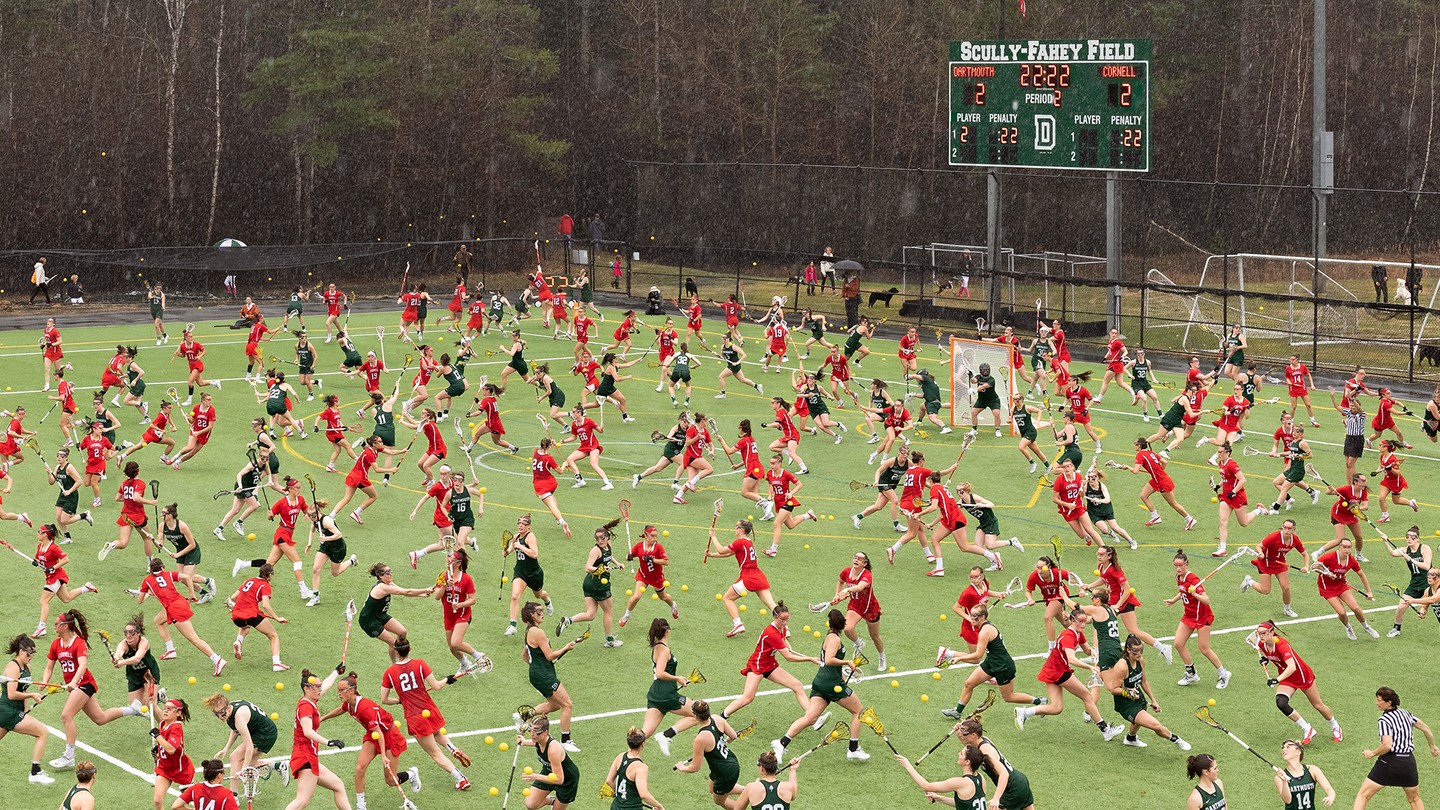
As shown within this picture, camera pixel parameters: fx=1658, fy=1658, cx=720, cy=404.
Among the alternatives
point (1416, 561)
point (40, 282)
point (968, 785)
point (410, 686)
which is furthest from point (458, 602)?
point (40, 282)

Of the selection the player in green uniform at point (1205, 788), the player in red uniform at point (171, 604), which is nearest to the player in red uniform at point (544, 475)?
the player in red uniform at point (171, 604)

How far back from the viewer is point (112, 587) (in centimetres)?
2241

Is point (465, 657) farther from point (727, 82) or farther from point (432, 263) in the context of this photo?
point (727, 82)

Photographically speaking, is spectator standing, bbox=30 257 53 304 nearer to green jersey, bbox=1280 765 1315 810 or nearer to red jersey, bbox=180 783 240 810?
red jersey, bbox=180 783 240 810

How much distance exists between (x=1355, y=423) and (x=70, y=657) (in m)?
20.5

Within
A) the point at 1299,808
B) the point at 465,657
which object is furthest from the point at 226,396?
the point at 1299,808

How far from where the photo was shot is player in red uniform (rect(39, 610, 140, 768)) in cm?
1631

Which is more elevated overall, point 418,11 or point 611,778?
point 418,11

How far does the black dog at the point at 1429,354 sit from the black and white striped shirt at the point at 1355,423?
1380 cm

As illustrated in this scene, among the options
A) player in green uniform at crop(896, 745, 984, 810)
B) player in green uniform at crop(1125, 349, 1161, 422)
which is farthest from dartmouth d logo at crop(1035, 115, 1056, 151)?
player in green uniform at crop(896, 745, 984, 810)

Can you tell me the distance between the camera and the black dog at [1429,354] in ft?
131

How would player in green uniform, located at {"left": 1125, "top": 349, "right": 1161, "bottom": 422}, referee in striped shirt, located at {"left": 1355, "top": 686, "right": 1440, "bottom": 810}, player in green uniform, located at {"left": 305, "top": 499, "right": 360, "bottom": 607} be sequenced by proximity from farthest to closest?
player in green uniform, located at {"left": 1125, "top": 349, "right": 1161, "bottom": 422}, player in green uniform, located at {"left": 305, "top": 499, "right": 360, "bottom": 607}, referee in striped shirt, located at {"left": 1355, "top": 686, "right": 1440, "bottom": 810}

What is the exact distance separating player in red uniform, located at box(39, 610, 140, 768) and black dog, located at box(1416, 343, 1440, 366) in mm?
33122

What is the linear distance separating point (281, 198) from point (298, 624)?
47.7 meters
